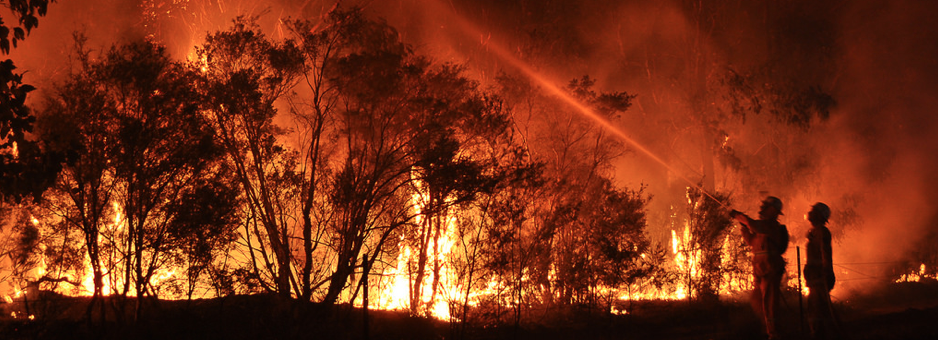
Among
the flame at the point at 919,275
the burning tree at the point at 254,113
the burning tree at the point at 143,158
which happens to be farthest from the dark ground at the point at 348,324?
the flame at the point at 919,275

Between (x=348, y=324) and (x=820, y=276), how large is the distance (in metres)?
9.24

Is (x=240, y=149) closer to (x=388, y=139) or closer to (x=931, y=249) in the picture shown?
(x=388, y=139)

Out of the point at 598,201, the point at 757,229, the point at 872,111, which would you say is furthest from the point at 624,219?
the point at 872,111

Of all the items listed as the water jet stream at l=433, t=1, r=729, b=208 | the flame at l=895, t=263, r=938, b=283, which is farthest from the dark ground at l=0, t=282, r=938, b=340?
the flame at l=895, t=263, r=938, b=283

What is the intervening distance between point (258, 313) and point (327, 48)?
710 cm

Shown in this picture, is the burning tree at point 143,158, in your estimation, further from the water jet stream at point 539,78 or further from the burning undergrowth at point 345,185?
the water jet stream at point 539,78

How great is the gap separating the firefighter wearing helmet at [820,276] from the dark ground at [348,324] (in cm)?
39

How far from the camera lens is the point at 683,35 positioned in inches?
1468

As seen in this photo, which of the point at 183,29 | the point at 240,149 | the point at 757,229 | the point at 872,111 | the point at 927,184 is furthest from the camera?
the point at 927,184

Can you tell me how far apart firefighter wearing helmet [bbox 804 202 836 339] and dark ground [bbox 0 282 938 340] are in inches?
15.4

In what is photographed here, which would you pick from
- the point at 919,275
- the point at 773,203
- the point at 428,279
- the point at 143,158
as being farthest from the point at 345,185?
the point at 919,275

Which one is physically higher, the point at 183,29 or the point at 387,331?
the point at 183,29

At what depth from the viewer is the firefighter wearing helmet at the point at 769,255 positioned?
11.2 meters

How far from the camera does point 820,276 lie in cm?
1160
